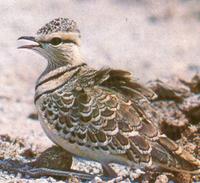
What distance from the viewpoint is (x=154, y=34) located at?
45.5ft

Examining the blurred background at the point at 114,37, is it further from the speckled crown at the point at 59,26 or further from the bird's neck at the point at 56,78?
the speckled crown at the point at 59,26

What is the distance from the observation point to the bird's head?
748 cm

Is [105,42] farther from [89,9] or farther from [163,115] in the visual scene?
[163,115]

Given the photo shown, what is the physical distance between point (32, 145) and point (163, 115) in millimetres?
1410

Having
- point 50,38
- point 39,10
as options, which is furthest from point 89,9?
point 50,38

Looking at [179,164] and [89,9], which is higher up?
[89,9]

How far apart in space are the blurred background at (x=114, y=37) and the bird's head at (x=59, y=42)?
2968mm

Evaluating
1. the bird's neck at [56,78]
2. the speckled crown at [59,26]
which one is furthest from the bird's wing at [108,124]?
the speckled crown at [59,26]

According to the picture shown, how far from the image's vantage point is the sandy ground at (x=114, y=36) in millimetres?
11695

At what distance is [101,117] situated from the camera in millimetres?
7121

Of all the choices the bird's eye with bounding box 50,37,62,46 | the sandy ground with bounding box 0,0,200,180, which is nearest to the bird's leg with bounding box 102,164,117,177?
the bird's eye with bounding box 50,37,62,46

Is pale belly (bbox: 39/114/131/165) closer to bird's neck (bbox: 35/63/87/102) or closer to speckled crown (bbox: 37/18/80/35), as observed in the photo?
bird's neck (bbox: 35/63/87/102)

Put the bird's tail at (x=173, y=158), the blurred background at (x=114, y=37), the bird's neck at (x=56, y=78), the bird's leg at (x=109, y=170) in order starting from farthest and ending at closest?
the blurred background at (x=114, y=37) → the bird's neck at (x=56, y=78) → the bird's leg at (x=109, y=170) → the bird's tail at (x=173, y=158)

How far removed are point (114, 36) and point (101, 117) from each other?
6.77 meters
